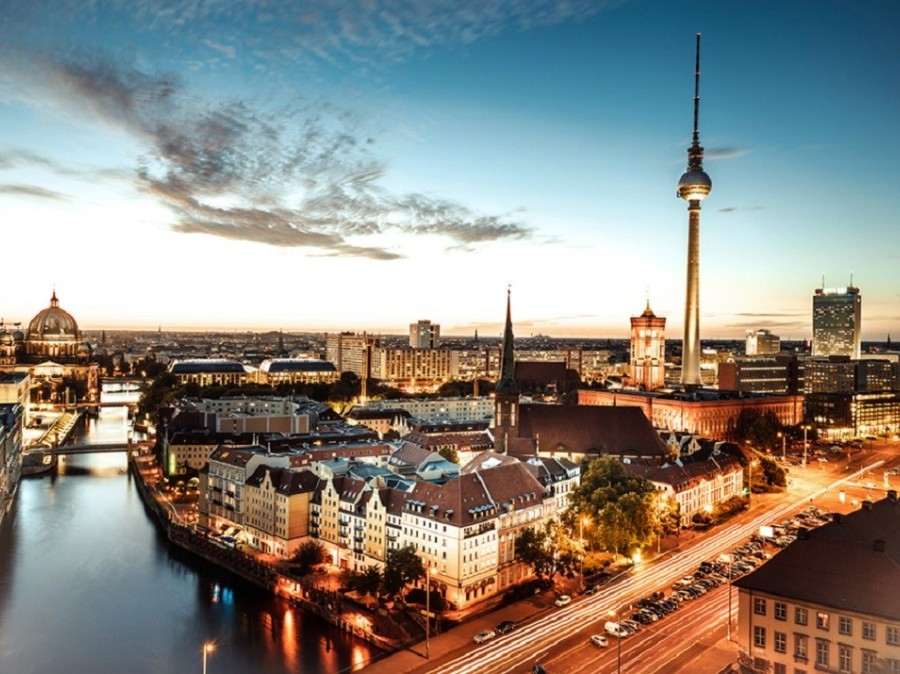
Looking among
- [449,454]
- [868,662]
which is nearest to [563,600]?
[868,662]

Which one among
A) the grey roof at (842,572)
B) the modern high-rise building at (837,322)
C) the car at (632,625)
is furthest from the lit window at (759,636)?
the modern high-rise building at (837,322)

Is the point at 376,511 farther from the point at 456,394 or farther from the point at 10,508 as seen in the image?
the point at 456,394

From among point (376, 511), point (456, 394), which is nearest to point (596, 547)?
point (376, 511)

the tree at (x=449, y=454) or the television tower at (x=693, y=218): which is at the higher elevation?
the television tower at (x=693, y=218)

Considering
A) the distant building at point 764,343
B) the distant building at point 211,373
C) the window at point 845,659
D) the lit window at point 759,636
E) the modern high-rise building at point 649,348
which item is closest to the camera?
the window at point 845,659

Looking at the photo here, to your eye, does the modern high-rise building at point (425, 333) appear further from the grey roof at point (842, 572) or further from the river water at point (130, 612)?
the grey roof at point (842, 572)

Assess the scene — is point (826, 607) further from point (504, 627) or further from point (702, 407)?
point (702, 407)
